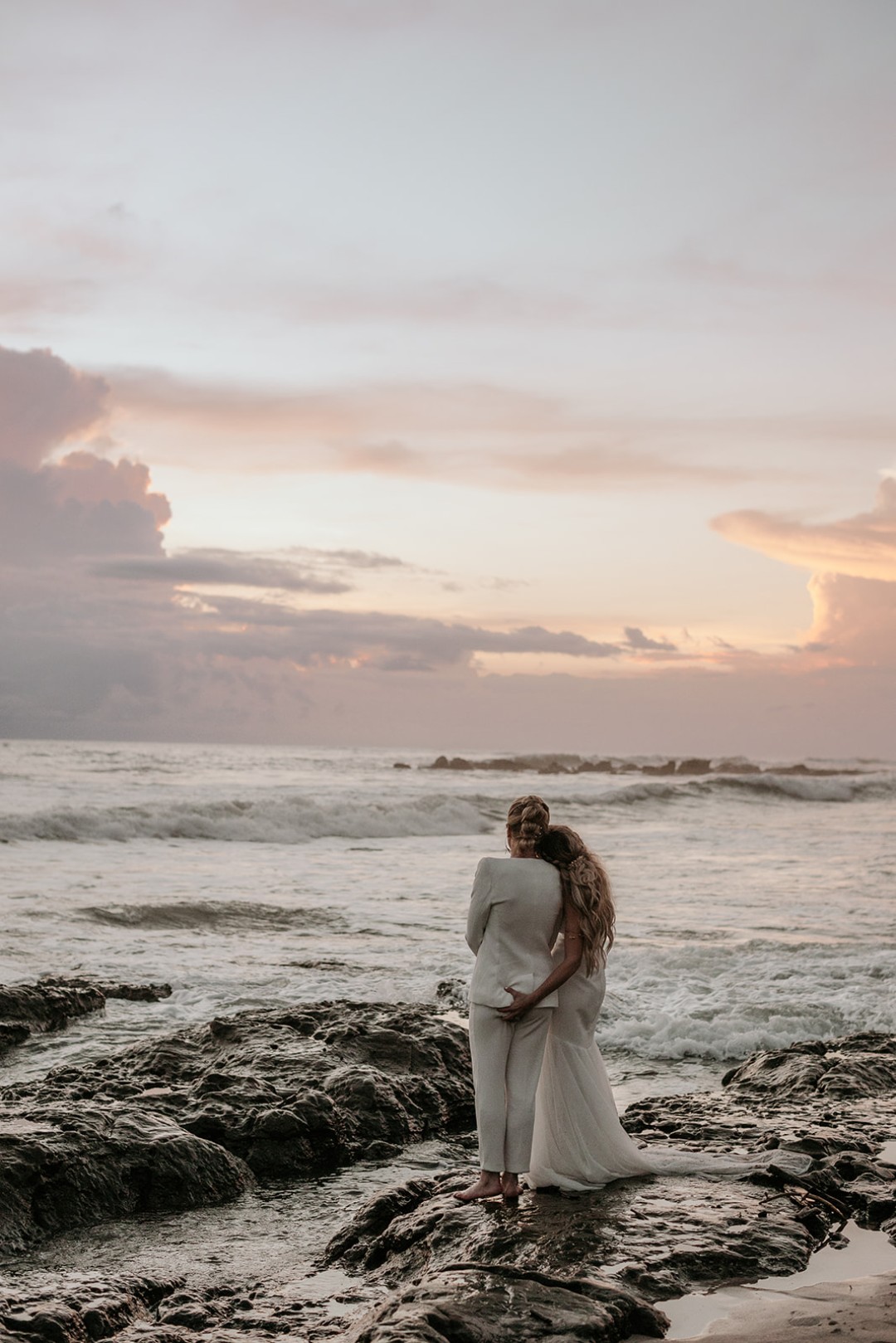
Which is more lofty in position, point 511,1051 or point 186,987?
point 511,1051

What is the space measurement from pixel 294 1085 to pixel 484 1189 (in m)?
2.19

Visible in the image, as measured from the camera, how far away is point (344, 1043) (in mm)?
7926

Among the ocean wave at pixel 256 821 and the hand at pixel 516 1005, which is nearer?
the hand at pixel 516 1005

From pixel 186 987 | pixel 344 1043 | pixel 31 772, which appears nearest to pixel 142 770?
pixel 31 772

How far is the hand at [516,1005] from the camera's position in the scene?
5.34 meters

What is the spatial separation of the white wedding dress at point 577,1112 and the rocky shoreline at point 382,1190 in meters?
0.14

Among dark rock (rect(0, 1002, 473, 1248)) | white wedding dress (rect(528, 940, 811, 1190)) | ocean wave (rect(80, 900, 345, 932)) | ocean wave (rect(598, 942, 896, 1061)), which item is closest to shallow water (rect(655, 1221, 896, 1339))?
white wedding dress (rect(528, 940, 811, 1190))

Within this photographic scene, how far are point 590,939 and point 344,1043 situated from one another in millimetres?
3195

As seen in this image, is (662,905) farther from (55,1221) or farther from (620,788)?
(620,788)

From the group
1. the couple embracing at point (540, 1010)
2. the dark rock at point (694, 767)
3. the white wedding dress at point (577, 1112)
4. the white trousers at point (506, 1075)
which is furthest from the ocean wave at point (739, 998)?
the dark rock at point (694, 767)

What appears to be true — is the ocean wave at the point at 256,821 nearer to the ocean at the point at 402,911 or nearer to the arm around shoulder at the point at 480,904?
the ocean at the point at 402,911

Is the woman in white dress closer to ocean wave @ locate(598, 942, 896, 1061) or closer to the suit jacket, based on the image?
the suit jacket

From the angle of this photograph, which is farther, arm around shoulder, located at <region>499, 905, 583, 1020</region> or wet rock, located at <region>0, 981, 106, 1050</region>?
wet rock, located at <region>0, 981, 106, 1050</region>

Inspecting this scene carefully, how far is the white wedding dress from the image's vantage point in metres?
5.40
